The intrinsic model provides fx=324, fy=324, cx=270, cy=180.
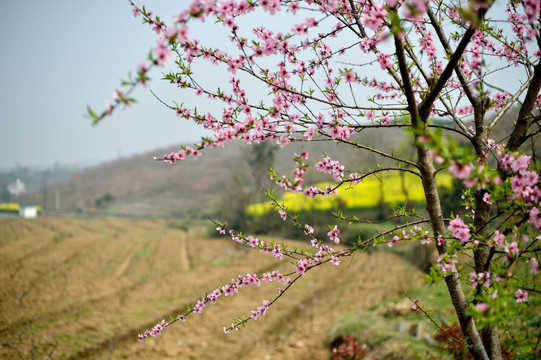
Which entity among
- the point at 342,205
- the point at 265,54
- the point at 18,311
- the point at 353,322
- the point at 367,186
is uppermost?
the point at 367,186

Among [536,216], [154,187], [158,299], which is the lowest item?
[158,299]

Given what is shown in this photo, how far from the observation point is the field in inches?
286

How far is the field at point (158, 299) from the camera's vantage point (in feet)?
23.8

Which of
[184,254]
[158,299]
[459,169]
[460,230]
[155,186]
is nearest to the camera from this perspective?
[459,169]

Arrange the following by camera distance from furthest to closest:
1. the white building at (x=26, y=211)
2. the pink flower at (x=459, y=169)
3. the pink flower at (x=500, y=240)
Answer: the white building at (x=26, y=211) → the pink flower at (x=500, y=240) → the pink flower at (x=459, y=169)

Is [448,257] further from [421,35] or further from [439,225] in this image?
[421,35]

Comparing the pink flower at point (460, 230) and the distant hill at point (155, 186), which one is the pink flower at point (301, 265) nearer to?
the pink flower at point (460, 230)

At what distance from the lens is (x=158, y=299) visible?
10.3 m

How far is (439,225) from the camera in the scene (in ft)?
8.93

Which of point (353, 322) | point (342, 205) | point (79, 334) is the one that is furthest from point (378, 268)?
point (79, 334)

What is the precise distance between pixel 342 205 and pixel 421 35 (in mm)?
19072

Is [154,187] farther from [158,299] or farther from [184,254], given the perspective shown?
[158,299]

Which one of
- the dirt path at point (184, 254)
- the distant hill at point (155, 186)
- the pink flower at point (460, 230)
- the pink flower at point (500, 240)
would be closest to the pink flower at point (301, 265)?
the pink flower at point (460, 230)

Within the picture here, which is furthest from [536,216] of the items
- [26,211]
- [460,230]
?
[26,211]
